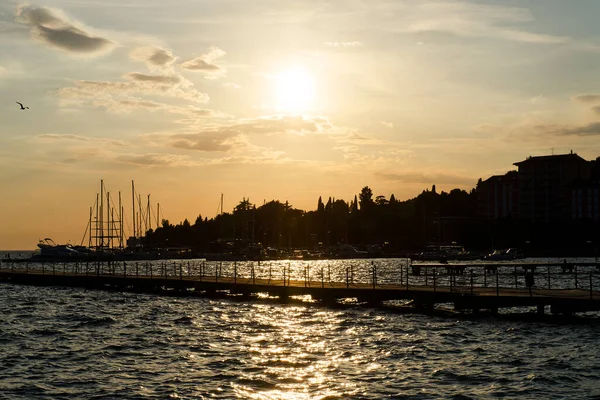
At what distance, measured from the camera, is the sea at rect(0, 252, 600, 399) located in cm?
3206

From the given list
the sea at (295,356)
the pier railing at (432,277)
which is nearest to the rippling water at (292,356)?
the sea at (295,356)

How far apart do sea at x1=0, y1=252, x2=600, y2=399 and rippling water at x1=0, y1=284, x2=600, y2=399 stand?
2.5 inches

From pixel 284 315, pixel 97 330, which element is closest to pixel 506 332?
pixel 284 315

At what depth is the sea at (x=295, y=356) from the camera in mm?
32062

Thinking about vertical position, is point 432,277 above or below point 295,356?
above

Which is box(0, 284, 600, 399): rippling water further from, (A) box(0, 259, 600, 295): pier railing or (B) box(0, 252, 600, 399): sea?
(A) box(0, 259, 600, 295): pier railing

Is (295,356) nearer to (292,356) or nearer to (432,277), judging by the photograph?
(292,356)

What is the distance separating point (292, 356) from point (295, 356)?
15 cm

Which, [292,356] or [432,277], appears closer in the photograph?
[292,356]

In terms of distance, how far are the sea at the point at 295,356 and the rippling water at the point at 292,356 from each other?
63 millimetres

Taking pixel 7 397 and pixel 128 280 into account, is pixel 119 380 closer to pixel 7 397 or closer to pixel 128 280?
pixel 7 397

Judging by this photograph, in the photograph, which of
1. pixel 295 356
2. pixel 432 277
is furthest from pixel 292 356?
pixel 432 277

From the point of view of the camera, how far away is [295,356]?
130ft

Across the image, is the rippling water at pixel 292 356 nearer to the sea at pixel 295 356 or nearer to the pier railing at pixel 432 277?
the sea at pixel 295 356
